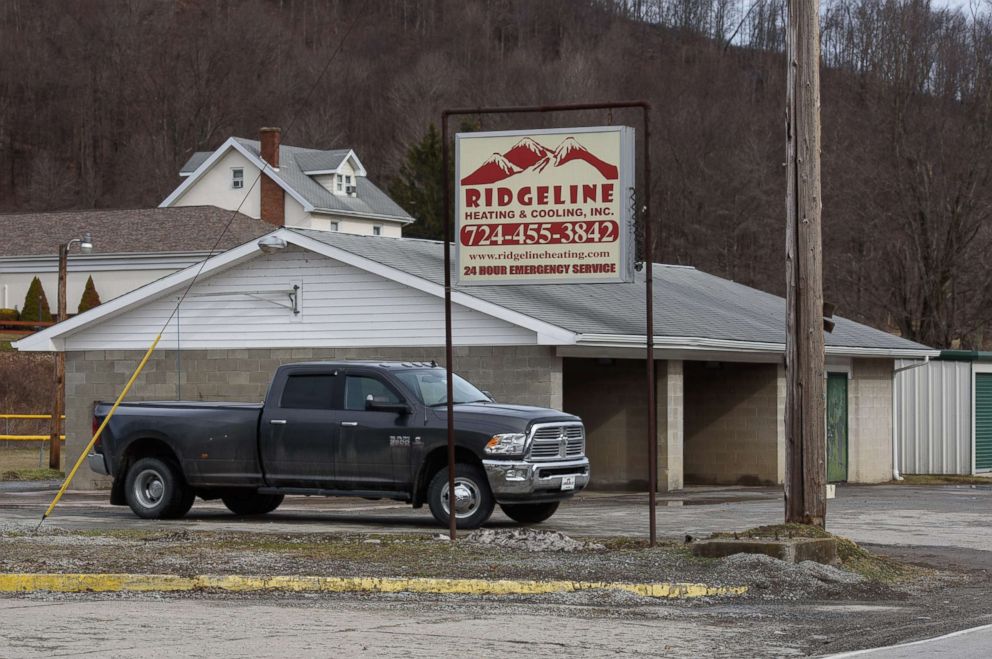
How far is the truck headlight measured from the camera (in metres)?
17.8

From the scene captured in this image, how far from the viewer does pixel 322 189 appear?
7488 centimetres

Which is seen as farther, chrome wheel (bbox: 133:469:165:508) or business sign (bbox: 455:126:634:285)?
chrome wheel (bbox: 133:469:165:508)

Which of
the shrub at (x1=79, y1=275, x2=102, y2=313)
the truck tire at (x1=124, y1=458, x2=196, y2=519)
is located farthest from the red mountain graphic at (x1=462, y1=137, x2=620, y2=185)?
the shrub at (x1=79, y1=275, x2=102, y2=313)

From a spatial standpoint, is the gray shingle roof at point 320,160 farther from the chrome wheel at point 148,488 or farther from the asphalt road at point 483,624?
the asphalt road at point 483,624

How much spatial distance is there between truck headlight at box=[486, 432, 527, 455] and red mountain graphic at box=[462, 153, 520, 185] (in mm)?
3241

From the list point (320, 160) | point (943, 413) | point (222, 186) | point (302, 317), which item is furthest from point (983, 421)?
point (222, 186)

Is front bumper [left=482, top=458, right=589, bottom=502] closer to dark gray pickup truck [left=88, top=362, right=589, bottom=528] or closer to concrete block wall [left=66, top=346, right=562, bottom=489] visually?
dark gray pickup truck [left=88, top=362, right=589, bottom=528]

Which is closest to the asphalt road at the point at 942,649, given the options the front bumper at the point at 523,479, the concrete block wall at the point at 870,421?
the front bumper at the point at 523,479

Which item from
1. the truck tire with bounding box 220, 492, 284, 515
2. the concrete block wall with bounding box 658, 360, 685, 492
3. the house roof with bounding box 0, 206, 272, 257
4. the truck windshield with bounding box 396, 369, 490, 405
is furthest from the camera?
the house roof with bounding box 0, 206, 272, 257

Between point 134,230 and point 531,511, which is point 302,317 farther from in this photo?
point 134,230

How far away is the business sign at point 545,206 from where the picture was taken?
15.6 metres

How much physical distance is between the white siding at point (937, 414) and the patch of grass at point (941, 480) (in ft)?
1.48

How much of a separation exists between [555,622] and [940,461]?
2804 cm

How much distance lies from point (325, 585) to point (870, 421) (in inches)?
902
